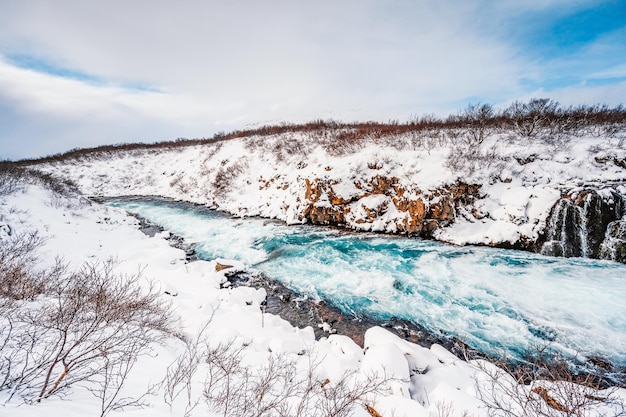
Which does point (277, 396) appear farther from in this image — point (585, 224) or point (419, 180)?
point (419, 180)

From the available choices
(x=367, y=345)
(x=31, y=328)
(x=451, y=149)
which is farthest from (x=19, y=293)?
(x=451, y=149)

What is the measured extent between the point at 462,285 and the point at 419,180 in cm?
595

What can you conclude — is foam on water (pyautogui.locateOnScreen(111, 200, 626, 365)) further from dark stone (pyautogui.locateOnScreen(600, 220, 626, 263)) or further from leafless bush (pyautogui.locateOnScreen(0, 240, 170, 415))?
leafless bush (pyautogui.locateOnScreen(0, 240, 170, 415))

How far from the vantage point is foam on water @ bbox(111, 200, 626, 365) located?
555 cm

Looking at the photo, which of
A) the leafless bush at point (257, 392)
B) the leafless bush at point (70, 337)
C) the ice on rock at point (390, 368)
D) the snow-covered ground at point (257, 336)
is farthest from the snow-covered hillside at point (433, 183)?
the leafless bush at point (70, 337)

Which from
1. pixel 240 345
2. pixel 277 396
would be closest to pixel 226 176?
pixel 240 345

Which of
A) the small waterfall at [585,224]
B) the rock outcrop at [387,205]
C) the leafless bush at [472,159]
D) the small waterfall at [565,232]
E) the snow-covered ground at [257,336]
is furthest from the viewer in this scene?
the leafless bush at [472,159]

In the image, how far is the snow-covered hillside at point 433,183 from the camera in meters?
9.72

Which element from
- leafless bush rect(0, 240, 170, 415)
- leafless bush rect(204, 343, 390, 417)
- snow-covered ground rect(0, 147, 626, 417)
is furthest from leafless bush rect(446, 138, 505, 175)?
leafless bush rect(0, 240, 170, 415)

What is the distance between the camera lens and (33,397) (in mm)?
2404

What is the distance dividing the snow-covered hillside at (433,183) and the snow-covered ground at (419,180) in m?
0.04

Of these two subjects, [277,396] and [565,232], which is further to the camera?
[565,232]

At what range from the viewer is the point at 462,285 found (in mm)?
7363

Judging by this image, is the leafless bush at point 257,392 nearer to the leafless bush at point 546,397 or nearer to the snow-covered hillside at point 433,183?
the leafless bush at point 546,397
